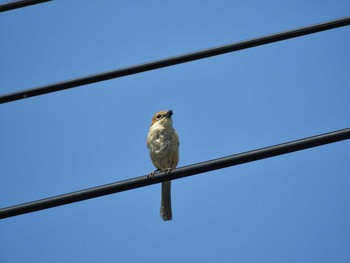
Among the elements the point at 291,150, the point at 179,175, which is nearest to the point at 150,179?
the point at 179,175

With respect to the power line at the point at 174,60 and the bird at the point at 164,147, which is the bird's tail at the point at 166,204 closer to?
the bird at the point at 164,147

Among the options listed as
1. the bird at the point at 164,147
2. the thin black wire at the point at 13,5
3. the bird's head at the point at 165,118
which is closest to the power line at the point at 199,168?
the thin black wire at the point at 13,5

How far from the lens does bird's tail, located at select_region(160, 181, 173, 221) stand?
8.20 meters

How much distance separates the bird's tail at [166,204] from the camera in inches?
323

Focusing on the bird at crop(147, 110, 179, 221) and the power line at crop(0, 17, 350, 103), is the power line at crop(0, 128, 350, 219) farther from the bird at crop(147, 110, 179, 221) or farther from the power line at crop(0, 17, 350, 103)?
the bird at crop(147, 110, 179, 221)

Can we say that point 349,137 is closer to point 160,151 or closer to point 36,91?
point 36,91

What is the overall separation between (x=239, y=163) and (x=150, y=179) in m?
0.79

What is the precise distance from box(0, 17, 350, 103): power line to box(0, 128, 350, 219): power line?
4.13 feet

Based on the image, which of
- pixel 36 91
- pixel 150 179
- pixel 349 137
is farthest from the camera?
pixel 36 91

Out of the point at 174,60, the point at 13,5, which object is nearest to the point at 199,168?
the point at 174,60

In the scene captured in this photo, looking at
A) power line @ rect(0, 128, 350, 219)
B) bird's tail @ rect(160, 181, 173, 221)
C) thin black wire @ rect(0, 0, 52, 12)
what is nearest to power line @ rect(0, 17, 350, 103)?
power line @ rect(0, 128, 350, 219)

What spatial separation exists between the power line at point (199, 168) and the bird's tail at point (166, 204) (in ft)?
14.3

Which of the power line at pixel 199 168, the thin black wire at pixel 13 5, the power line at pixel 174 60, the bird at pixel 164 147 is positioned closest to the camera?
the power line at pixel 199 168

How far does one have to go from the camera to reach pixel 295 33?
4.79m
